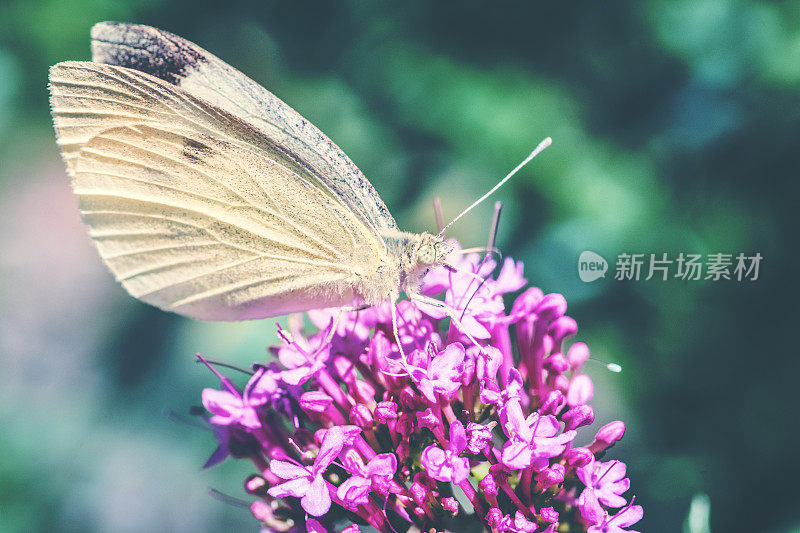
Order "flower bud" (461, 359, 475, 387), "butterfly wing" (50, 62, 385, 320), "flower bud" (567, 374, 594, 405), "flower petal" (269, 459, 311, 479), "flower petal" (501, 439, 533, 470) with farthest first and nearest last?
"butterfly wing" (50, 62, 385, 320) → "flower bud" (567, 374, 594, 405) → "flower bud" (461, 359, 475, 387) → "flower petal" (269, 459, 311, 479) → "flower petal" (501, 439, 533, 470)

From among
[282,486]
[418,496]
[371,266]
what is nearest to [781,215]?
[371,266]

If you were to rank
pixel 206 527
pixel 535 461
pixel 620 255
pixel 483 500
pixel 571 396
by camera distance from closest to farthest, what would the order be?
pixel 535 461, pixel 483 500, pixel 571 396, pixel 620 255, pixel 206 527

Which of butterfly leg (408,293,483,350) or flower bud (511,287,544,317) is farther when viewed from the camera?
flower bud (511,287,544,317)

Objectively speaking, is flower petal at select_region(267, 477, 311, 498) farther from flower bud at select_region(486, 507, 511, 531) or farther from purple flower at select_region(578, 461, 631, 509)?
purple flower at select_region(578, 461, 631, 509)

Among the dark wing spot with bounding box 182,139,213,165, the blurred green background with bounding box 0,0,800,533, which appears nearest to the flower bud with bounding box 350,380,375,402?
the dark wing spot with bounding box 182,139,213,165

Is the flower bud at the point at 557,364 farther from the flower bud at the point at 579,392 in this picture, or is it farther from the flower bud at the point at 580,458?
the flower bud at the point at 580,458

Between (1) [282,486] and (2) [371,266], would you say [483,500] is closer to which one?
(1) [282,486]

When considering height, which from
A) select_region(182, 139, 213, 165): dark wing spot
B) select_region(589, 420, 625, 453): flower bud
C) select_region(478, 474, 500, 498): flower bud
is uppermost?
select_region(182, 139, 213, 165): dark wing spot
